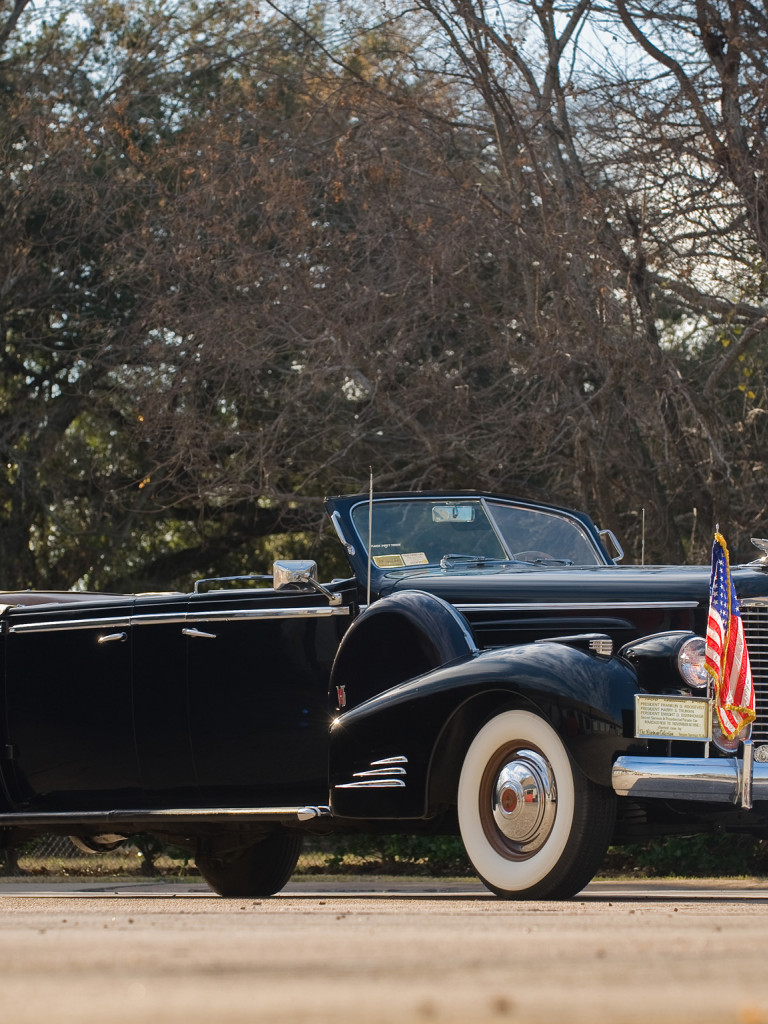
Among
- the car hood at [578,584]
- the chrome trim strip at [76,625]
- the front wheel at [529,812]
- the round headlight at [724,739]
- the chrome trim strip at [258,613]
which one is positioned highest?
the car hood at [578,584]

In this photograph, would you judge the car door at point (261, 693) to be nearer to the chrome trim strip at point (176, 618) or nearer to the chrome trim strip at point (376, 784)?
the chrome trim strip at point (176, 618)

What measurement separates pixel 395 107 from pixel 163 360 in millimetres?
3237

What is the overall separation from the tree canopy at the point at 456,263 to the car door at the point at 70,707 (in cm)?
494

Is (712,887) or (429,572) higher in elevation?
(429,572)

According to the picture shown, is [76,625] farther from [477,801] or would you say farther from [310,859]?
[310,859]

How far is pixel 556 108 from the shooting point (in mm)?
13109

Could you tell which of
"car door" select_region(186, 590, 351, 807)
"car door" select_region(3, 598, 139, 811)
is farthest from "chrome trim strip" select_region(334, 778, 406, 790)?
"car door" select_region(3, 598, 139, 811)

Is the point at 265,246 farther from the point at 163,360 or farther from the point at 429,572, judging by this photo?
the point at 429,572

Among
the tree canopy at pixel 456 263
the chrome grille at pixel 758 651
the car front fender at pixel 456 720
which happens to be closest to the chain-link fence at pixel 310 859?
the tree canopy at pixel 456 263

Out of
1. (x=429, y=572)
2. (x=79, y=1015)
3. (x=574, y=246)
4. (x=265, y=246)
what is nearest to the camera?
(x=79, y=1015)

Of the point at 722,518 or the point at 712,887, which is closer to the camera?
the point at 712,887

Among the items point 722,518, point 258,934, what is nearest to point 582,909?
point 258,934

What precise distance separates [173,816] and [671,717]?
2.83m

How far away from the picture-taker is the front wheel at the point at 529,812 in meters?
5.91
